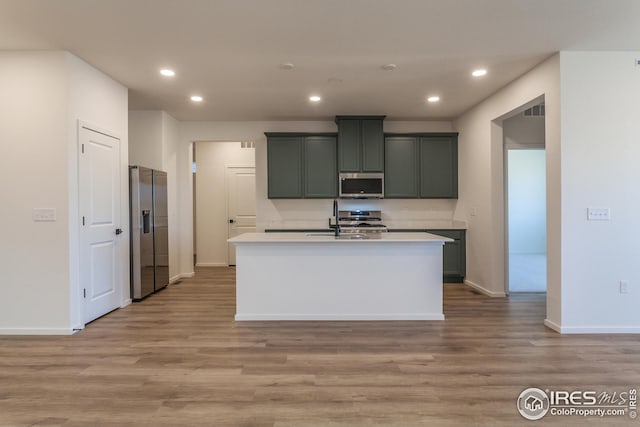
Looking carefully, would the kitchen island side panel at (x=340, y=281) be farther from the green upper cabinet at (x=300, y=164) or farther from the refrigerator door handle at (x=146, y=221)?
the green upper cabinet at (x=300, y=164)

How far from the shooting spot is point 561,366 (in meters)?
2.62

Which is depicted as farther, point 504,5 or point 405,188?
point 405,188

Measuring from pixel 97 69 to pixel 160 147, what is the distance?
1.67 metres

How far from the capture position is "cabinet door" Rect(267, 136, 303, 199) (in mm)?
5828

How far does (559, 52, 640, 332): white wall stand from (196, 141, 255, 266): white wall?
5.60m

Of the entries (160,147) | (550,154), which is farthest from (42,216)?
(550,154)

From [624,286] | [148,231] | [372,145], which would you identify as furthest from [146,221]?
[624,286]

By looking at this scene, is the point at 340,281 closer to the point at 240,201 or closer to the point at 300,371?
the point at 300,371

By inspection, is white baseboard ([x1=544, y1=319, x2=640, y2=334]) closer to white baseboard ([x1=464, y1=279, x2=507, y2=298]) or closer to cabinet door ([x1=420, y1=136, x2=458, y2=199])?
white baseboard ([x1=464, y1=279, x2=507, y2=298])

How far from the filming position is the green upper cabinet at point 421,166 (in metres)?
5.91

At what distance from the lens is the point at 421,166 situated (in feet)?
19.5

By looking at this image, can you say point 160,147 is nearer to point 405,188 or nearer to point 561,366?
point 405,188
